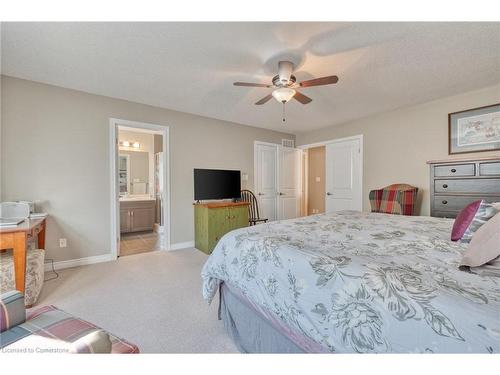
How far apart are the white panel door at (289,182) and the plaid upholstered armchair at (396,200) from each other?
209 centimetres

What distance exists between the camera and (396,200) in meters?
3.48

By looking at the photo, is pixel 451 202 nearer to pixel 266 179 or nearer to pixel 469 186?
pixel 469 186

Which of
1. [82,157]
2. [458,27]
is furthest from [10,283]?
[458,27]

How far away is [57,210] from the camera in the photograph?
297 centimetres

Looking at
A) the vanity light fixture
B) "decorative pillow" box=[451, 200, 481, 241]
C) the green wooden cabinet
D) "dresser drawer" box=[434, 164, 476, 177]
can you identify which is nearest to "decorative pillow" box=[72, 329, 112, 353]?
"decorative pillow" box=[451, 200, 481, 241]

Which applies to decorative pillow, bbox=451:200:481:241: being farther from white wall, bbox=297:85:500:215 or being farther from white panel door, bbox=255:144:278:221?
white panel door, bbox=255:144:278:221

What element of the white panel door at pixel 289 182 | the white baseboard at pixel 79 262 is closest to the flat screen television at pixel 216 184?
the white panel door at pixel 289 182

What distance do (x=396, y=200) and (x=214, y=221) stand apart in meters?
2.89

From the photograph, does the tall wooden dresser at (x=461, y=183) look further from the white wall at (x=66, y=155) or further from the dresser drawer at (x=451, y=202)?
the white wall at (x=66, y=155)

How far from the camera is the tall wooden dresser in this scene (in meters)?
2.64

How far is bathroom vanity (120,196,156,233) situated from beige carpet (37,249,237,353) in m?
1.99

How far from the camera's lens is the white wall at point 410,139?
3.21m
